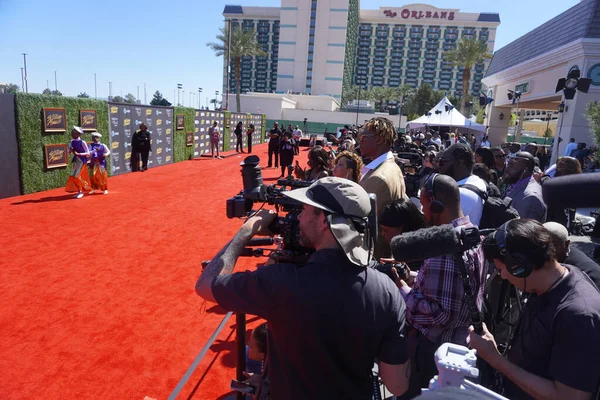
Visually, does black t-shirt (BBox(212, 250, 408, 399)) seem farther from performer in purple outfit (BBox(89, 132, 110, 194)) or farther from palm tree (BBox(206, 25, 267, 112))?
palm tree (BBox(206, 25, 267, 112))

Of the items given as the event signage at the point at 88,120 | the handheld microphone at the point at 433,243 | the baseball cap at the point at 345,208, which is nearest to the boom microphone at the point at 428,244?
the handheld microphone at the point at 433,243

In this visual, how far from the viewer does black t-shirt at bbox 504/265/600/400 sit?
1.51 metres

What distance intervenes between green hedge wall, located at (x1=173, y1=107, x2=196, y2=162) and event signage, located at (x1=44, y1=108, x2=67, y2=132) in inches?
262

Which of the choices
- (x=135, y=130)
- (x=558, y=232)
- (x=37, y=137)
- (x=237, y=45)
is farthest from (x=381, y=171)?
(x=237, y=45)

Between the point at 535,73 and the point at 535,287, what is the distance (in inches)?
978

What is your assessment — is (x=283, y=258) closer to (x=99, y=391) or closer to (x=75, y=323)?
(x=99, y=391)

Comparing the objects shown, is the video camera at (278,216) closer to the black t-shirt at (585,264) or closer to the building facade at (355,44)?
the black t-shirt at (585,264)

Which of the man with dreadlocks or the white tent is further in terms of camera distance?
the white tent

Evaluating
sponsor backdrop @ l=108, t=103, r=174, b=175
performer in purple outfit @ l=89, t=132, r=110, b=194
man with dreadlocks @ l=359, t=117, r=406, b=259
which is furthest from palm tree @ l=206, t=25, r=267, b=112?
man with dreadlocks @ l=359, t=117, r=406, b=259

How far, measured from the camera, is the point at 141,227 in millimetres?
7770

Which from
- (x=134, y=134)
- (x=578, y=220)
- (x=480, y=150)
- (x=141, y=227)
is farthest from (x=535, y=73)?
(x=141, y=227)

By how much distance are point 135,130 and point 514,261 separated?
15.4 metres

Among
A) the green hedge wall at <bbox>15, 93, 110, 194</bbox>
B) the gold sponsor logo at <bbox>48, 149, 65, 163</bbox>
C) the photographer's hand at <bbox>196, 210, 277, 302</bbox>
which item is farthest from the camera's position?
the gold sponsor logo at <bbox>48, 149, 65, 163</bbox>

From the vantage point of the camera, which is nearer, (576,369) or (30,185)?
(576,369)
